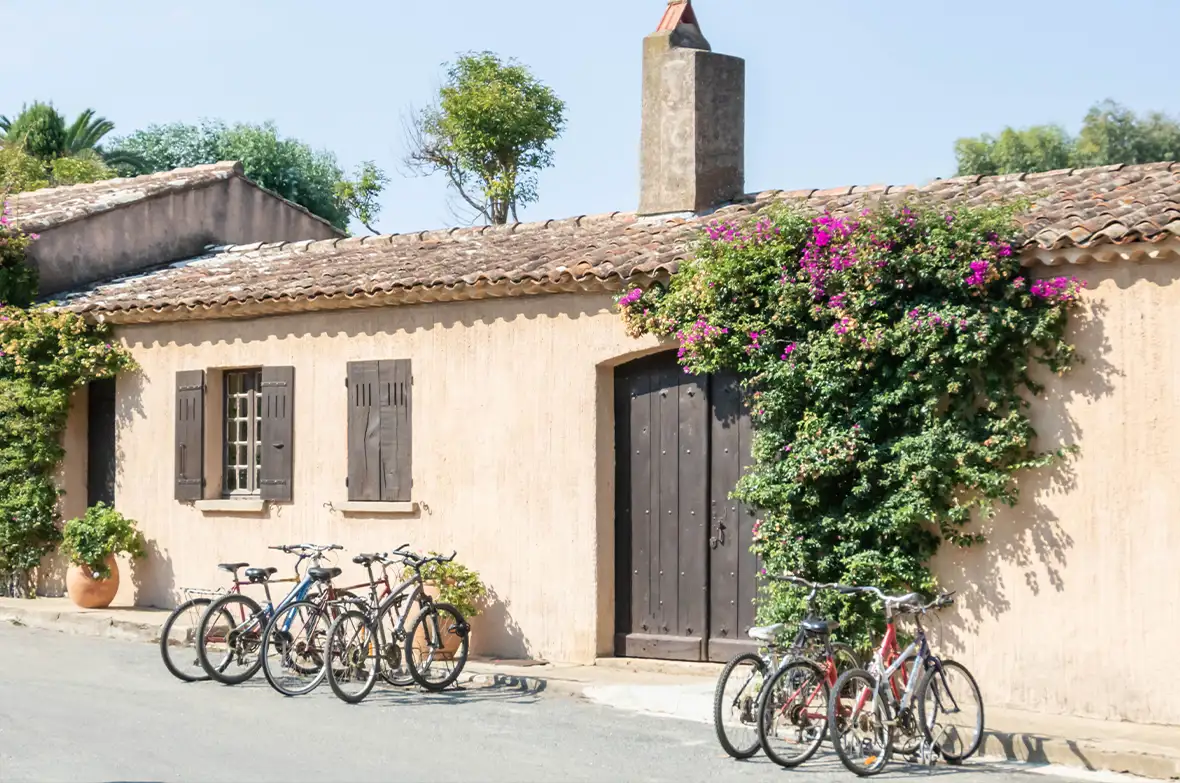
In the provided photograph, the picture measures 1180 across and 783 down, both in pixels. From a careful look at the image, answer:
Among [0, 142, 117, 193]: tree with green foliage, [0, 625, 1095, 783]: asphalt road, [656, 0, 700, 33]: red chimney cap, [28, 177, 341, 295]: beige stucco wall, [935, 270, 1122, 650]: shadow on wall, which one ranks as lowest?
[0, 625, 1095, 783]: asphalt road

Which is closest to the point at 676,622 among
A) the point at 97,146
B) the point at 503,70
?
the point at 503,70

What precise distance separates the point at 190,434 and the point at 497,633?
445 centimetres

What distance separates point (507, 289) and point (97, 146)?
30.4 metres

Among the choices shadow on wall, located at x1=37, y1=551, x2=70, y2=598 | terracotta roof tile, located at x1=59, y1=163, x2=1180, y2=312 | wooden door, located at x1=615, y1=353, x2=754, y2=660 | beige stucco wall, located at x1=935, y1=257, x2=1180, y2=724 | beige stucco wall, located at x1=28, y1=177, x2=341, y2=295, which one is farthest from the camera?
beige stucco wall, located at x1=28, y1=177, x2=341, y2=295

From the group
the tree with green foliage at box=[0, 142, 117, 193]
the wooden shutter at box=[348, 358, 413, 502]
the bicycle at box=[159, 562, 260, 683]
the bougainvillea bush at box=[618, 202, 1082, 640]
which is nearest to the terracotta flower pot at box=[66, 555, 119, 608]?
the wooden shutter at box=[348, 358, 413, 502]

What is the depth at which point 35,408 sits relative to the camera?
1612 cm

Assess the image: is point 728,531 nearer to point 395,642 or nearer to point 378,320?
point 395,642

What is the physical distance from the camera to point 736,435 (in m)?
11.8

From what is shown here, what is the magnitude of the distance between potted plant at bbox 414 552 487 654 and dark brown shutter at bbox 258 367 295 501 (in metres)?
2.58

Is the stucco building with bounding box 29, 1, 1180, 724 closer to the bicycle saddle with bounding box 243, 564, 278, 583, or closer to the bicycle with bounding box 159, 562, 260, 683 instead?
the bicycle saddle with bounding box 243, 564, 278, 583

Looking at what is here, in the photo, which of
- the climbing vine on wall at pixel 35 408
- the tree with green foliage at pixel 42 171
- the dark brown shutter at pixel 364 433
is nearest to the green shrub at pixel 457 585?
the dark brown shutter at pixel 364 433

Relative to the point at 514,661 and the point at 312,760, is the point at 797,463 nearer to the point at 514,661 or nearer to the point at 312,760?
the point at 514,661

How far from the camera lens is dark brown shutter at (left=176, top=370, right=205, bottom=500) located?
50.1 ft

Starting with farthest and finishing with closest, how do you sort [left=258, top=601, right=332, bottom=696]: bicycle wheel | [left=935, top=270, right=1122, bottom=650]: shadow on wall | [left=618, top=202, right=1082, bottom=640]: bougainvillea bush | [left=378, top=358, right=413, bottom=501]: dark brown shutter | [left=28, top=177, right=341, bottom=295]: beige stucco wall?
[left=28, top=177, right=341, bottom=295]: beige stucco wall → [left=378, top=358, right=413, bottom=501]: dark brown shutter → [left=258, top=601, right=332, bottom=696]: bicycle wheel → [left=618, top=202, right=1082, bottom=640]: bougainvillea bush → [left=935, top=270, right=1122, bottom=650]: shadow on wall
